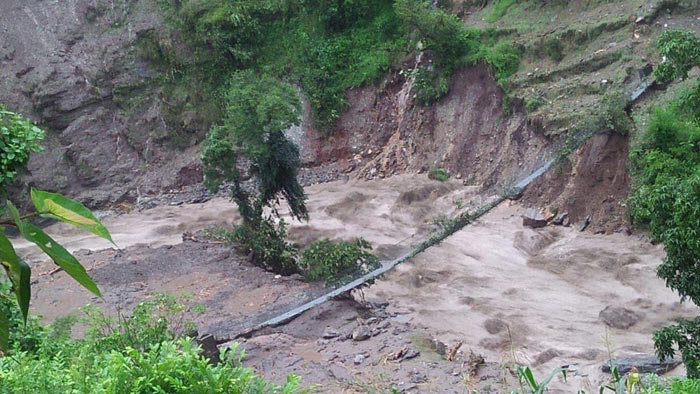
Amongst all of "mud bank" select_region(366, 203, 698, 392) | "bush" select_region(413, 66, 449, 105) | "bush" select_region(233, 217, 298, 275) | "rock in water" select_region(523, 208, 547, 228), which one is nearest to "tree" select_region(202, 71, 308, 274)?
"bush" select_region(233, 217, 298, 275)

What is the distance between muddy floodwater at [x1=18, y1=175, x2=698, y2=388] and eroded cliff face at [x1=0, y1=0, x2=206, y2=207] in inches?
167

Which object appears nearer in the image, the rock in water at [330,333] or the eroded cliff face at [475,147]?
the rock in water at [330,333]

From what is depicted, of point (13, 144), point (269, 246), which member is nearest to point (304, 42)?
point (269, 246)

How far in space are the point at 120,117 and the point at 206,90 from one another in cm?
247

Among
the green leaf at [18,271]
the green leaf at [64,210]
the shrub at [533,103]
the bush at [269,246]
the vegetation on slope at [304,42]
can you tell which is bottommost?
the bush at [269,246]

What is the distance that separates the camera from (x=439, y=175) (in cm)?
1588

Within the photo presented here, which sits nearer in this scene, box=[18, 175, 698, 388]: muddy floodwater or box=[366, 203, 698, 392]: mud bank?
box=[366, 203, 698, 392]: mud bank

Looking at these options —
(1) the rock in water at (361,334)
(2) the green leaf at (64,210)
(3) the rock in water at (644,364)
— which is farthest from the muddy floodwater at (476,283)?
(2) the green leaf at (64,210)

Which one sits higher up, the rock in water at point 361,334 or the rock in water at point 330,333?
the rock in water at point 361,334

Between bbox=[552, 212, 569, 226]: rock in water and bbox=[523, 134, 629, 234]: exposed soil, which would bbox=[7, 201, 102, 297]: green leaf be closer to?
bbox=[523, 134, 629, 234]: exposed soil

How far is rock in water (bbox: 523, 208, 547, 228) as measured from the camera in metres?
12.9

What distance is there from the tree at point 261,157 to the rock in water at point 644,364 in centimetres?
555

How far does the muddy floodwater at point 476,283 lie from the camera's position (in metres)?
8.95

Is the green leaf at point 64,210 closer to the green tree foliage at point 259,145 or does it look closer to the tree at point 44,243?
the tree at point 44,243
